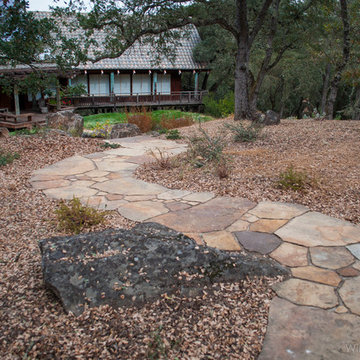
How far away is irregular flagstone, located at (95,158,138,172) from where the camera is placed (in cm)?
597

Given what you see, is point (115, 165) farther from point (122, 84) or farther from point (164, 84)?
point (164, 84)

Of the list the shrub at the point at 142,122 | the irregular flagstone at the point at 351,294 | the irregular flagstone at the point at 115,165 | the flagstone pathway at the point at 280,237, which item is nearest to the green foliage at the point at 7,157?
the flagstone pathway at the point at 280,237

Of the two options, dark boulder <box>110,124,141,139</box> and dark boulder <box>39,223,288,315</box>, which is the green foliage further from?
dark boulder <box>39,223,288,315</box>

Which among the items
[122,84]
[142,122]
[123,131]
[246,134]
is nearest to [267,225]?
[246,134]

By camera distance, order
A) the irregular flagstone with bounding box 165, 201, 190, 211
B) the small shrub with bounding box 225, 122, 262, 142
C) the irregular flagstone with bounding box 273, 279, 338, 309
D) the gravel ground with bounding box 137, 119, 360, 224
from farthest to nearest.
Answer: the small shrub with bounding box 225, 122, 262, 142, the gravel ground with bounding box 137, 119, 360, 224, the irregular flagstone with bounding box 165, 201, 190, 211, the irregular flagstone with bounding box 273, 279, 338, 309

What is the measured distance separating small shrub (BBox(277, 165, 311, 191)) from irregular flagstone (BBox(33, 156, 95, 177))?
9.93 ft

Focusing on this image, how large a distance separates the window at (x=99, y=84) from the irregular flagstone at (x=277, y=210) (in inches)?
844

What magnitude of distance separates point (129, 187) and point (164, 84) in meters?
22.4

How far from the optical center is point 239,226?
12.0 feet

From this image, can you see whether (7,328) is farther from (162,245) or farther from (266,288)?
(266,288)

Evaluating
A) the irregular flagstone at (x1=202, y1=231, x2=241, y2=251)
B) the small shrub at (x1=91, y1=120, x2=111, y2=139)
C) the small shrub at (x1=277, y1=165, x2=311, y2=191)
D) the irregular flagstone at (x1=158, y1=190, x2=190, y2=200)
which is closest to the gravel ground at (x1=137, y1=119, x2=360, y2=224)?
the small shrub at (x1=277, y1=165, x2=311, y2=191)

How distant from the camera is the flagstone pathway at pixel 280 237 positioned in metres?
2.14

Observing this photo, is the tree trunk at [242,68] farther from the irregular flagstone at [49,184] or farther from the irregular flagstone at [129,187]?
the irregular flagstone at [49,184]

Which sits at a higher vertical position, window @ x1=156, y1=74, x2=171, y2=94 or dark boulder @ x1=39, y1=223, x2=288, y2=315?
window @ x1=156, y1=74, x2=171, y2=94
